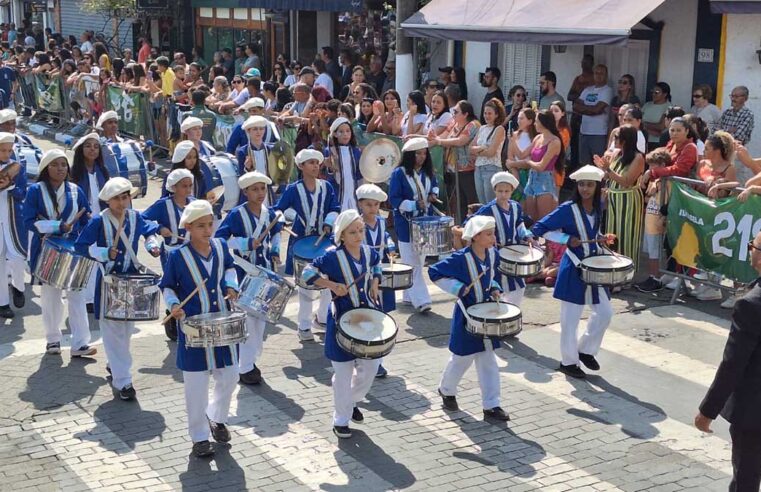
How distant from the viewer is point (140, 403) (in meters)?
9.09

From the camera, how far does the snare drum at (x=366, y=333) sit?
315 inches

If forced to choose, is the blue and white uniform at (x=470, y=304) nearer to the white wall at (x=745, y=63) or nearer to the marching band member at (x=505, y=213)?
the marching band member at (x=505, y=213)

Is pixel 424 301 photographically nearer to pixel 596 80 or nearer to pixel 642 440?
pixel 642 440

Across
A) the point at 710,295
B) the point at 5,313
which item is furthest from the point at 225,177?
the point at 710,295

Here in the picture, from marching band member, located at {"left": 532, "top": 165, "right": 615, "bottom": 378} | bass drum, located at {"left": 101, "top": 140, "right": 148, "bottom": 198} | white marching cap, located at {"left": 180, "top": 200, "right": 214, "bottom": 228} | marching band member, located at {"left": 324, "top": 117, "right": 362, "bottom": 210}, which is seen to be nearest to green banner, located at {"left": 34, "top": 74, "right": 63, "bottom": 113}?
bass drum, located at {"left": 101, "top": 140, "right": 148, "bottom": 198}

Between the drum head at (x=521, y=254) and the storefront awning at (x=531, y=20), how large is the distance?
17.4 ft

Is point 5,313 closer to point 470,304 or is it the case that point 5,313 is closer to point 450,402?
point 450,402

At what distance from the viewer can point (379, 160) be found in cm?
1310

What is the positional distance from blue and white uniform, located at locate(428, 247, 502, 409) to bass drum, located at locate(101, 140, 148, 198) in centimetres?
482

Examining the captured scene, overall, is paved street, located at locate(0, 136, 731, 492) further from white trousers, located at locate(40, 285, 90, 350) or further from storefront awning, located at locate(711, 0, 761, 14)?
storefront awning, located at locate(711, 0, 761, 14)

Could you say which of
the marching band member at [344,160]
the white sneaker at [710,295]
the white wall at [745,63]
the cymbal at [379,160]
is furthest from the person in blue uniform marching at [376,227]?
the white wall at [745,63]

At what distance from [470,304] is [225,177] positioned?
14.9 ft

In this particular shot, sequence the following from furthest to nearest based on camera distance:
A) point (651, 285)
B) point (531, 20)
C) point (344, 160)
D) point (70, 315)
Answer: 1. point (531, 20)
2. point (344, 160)
3. point (651, 285)
4. point (70, 315)

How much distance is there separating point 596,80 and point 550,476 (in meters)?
9.90
